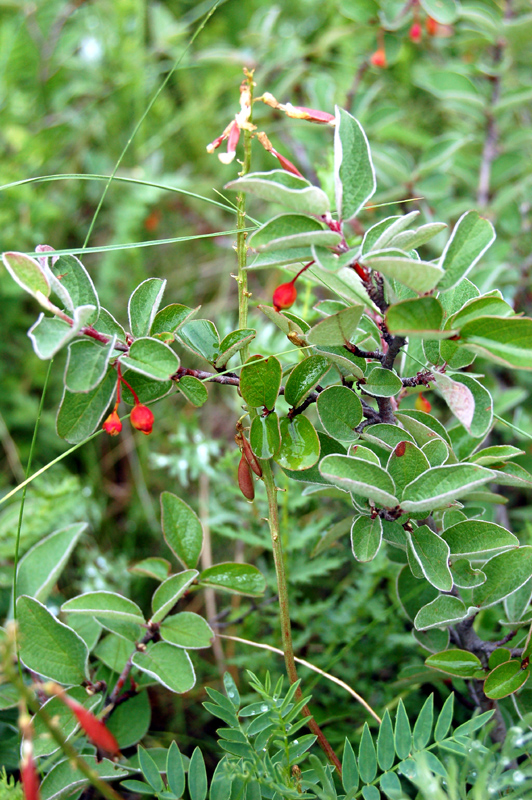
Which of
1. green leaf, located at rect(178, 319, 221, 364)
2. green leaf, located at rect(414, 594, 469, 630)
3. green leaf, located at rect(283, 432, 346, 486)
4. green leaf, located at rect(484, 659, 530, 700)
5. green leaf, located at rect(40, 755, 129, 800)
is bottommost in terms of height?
green leaf, located at rect(40, 755, 129, 800)

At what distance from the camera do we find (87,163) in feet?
8.57

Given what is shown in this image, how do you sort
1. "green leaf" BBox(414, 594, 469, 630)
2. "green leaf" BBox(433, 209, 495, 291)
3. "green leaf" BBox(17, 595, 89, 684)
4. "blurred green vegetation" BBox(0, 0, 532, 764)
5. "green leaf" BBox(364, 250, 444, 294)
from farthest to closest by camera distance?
"blurred green vegetation" BBox(0, 0, 532, 764)
"green leaf" BBox(17, 595, 89, 684)
"green leaf" BBox(414, 594, 469, 630)
"green leaf" BBox(433, 209, 495, 291)
"green leaf" BBox(364, 250, 444, 294)

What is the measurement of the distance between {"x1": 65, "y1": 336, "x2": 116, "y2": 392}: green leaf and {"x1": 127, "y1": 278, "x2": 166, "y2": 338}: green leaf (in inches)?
3.9

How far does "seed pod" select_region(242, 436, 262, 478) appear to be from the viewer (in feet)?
3.11

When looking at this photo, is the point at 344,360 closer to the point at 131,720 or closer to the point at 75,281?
the point at 75,281

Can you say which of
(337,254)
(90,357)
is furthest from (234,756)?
(337,254)

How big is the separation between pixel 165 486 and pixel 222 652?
66 cm

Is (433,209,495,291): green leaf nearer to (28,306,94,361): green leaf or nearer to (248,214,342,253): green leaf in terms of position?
(248,214,342,253): green leaf

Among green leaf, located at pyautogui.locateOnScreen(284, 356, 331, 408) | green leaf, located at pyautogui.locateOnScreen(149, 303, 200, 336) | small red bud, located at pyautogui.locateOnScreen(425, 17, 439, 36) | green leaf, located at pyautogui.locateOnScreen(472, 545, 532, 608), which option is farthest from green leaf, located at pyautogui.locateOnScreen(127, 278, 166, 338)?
small red bud, located at pyautogui.locateOnScreen(425, 17, 439, 36)

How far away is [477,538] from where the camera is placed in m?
0.91

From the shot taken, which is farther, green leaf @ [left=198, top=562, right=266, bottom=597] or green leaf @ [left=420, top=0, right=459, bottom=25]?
green leaf @ [left=420, top=0, right=459, bottom=25]

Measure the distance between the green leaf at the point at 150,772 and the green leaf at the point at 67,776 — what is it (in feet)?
0.19

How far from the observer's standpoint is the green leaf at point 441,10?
183cm

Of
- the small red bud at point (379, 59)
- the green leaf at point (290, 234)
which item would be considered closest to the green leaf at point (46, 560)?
the green leaf at point (290, 234)
